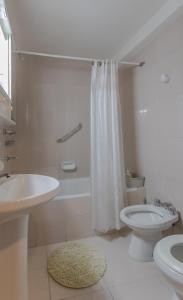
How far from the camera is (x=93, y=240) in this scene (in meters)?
2.01

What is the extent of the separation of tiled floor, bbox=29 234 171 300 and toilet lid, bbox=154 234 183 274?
1.01ft

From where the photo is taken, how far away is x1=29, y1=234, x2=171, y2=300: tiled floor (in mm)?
1301

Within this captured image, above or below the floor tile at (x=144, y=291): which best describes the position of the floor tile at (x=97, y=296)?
below

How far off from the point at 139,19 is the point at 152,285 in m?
2.31

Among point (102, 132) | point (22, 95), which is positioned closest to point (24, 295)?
point (102, 132)

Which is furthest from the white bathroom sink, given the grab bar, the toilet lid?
the grab bar

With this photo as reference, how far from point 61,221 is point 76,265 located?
46 cm

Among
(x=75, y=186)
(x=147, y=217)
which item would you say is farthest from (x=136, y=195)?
(x=75, y=186)

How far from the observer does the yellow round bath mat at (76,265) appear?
4.69 ft

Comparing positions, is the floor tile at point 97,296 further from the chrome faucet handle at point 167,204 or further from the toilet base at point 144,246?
the chrome faucet handle at point 167,204

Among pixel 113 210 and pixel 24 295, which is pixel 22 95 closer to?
pixel 113 210

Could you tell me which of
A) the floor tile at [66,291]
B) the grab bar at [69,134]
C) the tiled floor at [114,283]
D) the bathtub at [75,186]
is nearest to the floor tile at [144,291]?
the tiled floor at [114,283]

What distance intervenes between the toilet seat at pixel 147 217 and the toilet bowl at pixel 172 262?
26cm

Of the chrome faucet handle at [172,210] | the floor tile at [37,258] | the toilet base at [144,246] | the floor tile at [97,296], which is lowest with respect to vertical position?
the floor tile at [97,296]
